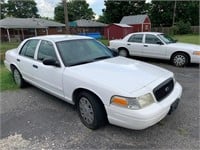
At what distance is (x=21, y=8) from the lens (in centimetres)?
6750

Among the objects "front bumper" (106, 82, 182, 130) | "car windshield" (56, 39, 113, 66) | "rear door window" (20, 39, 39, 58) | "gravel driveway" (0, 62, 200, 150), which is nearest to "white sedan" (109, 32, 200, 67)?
"gravel driveway" (0, 62, 200, 150)

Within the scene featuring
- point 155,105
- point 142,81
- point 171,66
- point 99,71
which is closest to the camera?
point 155,105

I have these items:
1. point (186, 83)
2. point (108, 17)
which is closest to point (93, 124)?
point (186, 83)

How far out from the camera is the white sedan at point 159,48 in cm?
788

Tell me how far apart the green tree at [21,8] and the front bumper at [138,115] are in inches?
2775

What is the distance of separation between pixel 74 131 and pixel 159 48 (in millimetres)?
6224

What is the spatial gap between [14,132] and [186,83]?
4.81 m

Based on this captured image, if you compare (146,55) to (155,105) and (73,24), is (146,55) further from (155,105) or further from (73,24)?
(73,24)

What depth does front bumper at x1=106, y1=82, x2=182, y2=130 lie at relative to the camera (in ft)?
9.02

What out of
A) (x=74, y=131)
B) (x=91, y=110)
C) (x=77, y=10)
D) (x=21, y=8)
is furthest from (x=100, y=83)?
(x=21, y=8)

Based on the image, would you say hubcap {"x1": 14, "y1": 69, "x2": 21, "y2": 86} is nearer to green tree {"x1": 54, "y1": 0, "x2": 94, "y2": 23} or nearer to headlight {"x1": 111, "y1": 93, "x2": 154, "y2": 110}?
headlight {"x1": 111, "y1": 93, "x2": 154, "y2": 110}

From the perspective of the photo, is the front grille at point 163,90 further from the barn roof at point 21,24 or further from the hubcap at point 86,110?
the barn roof at point 21,24

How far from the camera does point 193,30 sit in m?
39.9

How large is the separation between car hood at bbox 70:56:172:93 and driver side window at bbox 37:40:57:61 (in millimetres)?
738
